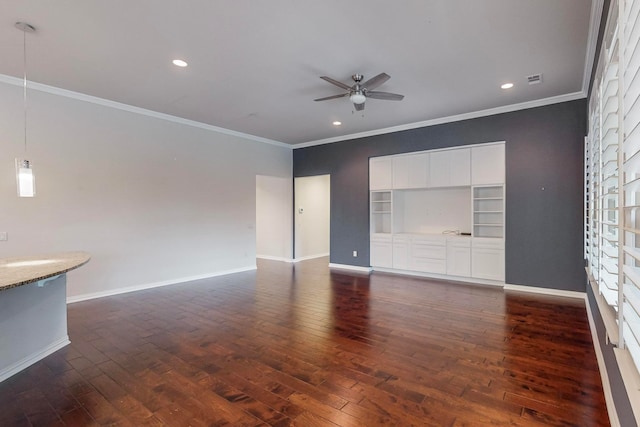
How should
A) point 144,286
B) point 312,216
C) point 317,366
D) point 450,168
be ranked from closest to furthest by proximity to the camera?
point 317,366, point 144,286, point 450,168, point 312,216

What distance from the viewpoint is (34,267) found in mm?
2615

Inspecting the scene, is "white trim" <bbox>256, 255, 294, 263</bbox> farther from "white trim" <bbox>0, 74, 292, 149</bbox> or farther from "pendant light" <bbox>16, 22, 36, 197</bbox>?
"pendant light" <bbox>16, 22, 36, 197</bbox>

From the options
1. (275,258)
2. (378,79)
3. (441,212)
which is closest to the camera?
(378,79)

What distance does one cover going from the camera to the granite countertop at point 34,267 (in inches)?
82.6

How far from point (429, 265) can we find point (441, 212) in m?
1.15

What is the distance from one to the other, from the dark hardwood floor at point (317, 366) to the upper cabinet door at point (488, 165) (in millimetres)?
2060

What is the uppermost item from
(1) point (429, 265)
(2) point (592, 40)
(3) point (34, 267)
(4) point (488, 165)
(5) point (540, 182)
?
(2) point (592, 40)

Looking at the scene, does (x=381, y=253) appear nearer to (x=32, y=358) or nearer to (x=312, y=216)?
(x=312, y=216)

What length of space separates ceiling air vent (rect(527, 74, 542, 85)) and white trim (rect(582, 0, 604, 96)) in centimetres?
46

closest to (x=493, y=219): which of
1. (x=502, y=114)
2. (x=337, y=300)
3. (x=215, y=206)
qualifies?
(x=502, y=114)

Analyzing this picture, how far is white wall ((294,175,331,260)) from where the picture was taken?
8.66 metres

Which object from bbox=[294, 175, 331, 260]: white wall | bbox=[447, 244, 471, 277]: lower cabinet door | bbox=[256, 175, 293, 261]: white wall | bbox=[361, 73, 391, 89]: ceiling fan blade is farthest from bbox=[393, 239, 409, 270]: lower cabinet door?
bbox=[361, 73, 391, 89]: ceiling fan blade

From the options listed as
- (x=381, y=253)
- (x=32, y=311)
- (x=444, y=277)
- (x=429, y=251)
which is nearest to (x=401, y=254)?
(x=381, y=253)

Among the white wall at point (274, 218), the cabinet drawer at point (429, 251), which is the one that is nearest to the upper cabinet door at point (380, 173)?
the cabinet drawer at point (429, 251)
